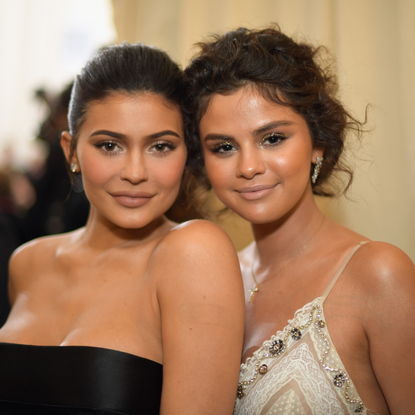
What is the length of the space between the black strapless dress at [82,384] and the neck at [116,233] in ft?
1.19

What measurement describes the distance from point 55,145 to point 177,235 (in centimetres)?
138

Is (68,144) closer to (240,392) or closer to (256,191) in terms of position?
(256,191)

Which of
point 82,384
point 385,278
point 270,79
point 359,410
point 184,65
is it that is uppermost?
point 184,65

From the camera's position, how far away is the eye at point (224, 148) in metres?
1.35

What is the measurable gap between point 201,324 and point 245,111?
58 centimetres

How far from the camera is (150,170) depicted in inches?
50.4

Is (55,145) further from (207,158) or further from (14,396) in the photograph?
(14,396)

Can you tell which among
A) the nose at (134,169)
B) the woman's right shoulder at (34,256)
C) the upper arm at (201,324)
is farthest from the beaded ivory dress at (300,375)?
the woman's right shoulder at (34,256)

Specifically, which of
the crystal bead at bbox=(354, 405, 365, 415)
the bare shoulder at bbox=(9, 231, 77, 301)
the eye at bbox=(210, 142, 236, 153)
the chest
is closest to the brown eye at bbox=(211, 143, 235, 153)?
the eye at bbox=(210, 142, 236, 153)

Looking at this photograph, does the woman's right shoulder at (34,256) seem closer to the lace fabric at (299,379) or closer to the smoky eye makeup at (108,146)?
the smoky eye makeup at (108,146)

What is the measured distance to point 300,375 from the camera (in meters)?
1.17

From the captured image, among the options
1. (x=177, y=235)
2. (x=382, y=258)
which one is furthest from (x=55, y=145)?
(x=382, y=258)

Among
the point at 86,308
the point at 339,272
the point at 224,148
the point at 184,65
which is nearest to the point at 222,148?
the point at 224,148

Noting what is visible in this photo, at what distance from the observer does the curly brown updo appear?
4.30ft
